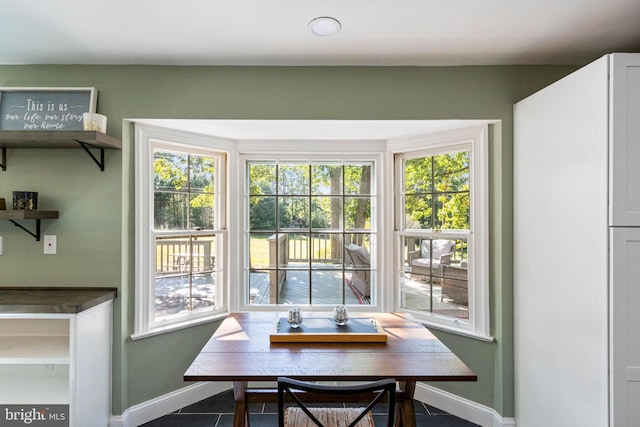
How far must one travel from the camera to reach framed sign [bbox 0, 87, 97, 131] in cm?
218

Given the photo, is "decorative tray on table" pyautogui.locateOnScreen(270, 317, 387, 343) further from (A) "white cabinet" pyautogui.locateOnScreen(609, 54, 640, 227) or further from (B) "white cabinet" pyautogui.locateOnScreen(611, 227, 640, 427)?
(A) "white cabinet" pyautogui.locateOnScreen(609, 54, 640, 227)

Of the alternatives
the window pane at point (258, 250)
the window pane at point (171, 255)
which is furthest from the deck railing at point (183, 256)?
the window pane at point (258, 250)

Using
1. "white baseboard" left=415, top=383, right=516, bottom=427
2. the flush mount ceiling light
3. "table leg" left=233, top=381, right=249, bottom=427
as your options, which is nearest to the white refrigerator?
"white baseboard" left=415, top=383, right=516, bottom=427

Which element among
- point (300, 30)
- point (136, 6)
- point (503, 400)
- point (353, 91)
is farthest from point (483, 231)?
point (136, 6)

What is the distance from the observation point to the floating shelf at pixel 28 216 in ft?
6.48

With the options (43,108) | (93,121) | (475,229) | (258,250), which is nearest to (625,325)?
(475,229)

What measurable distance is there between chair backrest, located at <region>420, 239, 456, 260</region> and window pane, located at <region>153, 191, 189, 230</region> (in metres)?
1.89

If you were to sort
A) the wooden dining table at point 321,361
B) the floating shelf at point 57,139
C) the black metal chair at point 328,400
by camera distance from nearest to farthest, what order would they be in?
1. the black metal chair at point 328,400
2. the wooden dining table at point 321,361
3. the floating shelf at point 57,139

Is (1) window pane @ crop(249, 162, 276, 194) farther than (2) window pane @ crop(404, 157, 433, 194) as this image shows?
Yes

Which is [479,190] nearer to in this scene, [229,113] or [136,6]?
[229,113]

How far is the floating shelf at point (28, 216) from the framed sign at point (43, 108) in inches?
22.5

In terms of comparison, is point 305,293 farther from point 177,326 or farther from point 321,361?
point 321,361

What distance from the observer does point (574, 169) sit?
1713 mm

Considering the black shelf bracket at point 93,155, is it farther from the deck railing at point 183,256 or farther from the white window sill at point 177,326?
the white window sill at point 177,326
